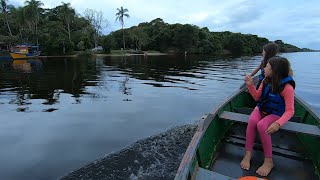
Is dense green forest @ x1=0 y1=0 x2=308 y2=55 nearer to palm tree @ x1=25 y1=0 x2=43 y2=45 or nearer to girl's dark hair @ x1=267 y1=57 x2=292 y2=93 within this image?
palm tree @ x1=25 y1=0 x2=43 y2=45

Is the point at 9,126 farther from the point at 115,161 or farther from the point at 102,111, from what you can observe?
the point at 115,161

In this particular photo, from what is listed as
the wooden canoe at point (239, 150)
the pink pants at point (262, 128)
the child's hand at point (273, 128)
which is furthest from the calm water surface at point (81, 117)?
the child's hand at point (273, 128)

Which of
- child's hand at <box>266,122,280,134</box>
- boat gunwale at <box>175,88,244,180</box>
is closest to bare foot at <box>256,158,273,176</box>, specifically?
child's hand at <box>266,122,280,134</box>

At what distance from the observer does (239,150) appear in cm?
468

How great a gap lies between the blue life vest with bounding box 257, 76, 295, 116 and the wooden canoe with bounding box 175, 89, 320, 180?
0.79 feet

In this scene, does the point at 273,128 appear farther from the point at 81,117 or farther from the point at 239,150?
the point at 81,117

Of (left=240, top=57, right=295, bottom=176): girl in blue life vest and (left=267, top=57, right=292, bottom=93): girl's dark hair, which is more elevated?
(left=267, top=57, right=292, bottom=93): girl's dark hair

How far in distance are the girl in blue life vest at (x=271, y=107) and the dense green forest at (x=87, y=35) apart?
5477cm

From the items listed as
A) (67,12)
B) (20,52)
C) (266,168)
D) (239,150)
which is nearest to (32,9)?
(67,12)

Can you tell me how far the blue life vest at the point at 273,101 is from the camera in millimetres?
3978

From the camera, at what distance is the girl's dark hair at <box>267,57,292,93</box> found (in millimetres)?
3928

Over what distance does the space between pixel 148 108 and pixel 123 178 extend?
17.5 feet

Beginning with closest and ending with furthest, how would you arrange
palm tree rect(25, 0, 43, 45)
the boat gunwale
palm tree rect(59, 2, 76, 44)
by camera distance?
the boat gunwale
palm tree rect(25, 0, 43, 45)
palm tree rect(59, 2, 76, 44)

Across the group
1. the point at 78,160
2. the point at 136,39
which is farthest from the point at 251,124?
the point at 136,39
